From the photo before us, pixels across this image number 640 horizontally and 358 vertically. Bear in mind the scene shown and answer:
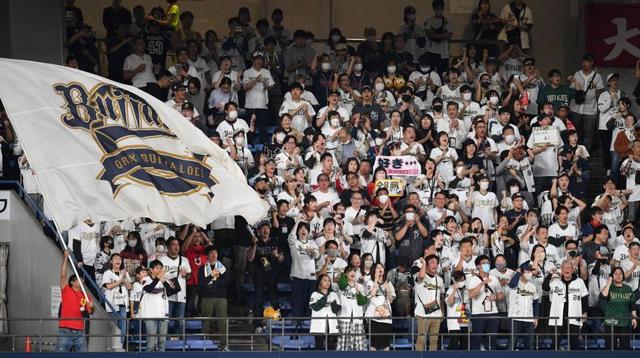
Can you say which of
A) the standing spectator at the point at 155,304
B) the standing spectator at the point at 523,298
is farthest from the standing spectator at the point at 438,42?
the standing spectator at the point at 155,304

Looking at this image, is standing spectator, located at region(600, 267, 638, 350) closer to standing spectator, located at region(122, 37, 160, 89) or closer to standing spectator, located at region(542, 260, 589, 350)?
standing spectator, located at region(542, 260, 589, 350)

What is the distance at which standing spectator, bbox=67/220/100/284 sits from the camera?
2422cm

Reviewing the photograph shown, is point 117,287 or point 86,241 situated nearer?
point 117,287

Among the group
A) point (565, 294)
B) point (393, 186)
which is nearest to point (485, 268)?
point (565, 294)

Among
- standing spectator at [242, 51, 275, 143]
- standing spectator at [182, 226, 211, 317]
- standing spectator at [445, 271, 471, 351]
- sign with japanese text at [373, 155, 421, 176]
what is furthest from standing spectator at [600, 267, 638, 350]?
standing spectator at [242, 51, 275, 143]

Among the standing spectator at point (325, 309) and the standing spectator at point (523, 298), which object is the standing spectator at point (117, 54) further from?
the standing spectator at point (523, 298)

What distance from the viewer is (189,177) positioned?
64.3 feet

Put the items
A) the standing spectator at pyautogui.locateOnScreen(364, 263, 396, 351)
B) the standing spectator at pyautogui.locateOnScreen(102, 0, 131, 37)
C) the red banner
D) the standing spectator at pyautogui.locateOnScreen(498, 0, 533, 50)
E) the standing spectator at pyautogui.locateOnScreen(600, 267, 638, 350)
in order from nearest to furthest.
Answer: the standing spectator at pyautogui.locateOnScreen(364, 263, 396, 351) → the standing spectator at pyautogui.locateOnScreen(600, 267, 638, 350) → the standing spectator at pyautogui.locateOnScreen(102, 0, 131, 37) → the standing spectator at pyautogui.locateOnScreen(498, 0, 533, 50) → the red banner

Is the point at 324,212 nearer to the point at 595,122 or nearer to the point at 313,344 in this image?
the point at 313,344

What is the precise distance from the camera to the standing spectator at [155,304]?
77.0ft

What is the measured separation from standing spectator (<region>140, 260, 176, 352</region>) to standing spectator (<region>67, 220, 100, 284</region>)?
123 cm

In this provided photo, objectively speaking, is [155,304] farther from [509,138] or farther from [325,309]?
[509,138]

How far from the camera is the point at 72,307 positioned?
23078mm

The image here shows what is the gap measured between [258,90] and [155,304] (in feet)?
22.4
